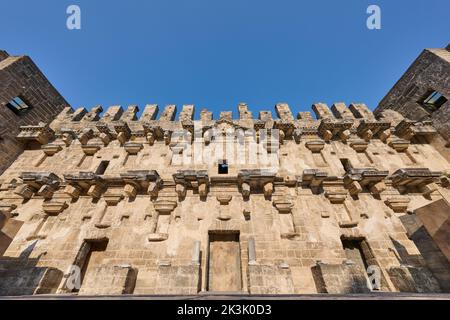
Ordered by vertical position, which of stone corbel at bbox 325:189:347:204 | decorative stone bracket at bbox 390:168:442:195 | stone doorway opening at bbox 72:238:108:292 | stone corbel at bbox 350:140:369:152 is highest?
stone corbel at bbox 350:140:369:152

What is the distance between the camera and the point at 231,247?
6613 millimetres

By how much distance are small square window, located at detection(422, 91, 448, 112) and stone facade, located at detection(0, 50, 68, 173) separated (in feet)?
69.0

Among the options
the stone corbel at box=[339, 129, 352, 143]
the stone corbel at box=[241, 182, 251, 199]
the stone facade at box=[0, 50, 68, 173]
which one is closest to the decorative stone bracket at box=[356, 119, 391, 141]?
the stone corbel at box=[339, 129, 352, 143]

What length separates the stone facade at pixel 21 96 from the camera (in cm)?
922

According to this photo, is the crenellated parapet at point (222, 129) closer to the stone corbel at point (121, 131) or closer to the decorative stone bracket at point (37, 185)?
the stone corbel at point (121, 131)

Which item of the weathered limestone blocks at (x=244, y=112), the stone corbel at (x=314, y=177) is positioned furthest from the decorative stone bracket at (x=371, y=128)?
the weathered limestone blocks at (x=244, y=112)

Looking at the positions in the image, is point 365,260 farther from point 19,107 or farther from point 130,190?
point 19,107

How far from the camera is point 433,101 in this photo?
1030 centimetres

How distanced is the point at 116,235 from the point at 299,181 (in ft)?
22.8

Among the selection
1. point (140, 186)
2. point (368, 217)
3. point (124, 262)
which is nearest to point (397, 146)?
point (368, 217)

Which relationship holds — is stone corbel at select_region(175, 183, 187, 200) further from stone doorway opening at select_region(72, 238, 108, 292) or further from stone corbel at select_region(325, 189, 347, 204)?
stone corbel at select_region(325, 189, 347, 204)

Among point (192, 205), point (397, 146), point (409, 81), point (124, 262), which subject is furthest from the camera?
point (409, 81)

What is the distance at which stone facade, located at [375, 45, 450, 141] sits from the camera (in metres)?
9.40

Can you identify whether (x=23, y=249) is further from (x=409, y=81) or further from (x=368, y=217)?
(x=409, y=81)
